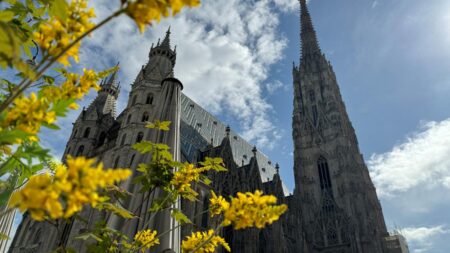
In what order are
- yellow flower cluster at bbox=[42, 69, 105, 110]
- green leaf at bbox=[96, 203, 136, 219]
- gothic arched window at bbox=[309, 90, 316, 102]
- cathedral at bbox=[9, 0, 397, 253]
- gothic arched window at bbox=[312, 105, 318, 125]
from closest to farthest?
1. yellow flower cluster at bbox=[42, 69, 105, 110]
2. green leaf at bbox=[96, 203, 136, 219]
3. cathedral at bbox=[9, 0, 397, 253]
4. gothic arched window at bbox=[312, 105, 318, 125]
5. gothic arched window at bbox=[309, 90, 316, 102]

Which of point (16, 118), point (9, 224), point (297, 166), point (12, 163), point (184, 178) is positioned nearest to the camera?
point (16, 118)

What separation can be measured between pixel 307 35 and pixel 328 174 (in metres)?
32.2

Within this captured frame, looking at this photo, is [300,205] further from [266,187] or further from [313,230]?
[266,187]

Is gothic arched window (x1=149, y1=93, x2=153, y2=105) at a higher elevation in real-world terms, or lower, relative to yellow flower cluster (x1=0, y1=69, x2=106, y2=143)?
higher

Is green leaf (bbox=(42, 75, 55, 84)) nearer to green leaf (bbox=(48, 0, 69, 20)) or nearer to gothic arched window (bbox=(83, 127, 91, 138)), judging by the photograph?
green leaf (bbox=(48, 0, 69, 20))

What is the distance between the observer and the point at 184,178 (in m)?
4.04

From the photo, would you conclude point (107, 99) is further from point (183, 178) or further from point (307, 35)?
point (307, 35)

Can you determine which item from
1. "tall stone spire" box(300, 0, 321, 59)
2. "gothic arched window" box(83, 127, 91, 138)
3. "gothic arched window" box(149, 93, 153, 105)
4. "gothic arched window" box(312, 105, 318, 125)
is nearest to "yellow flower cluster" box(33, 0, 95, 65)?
"gothic arched window" box(149, 93, 153, 105)

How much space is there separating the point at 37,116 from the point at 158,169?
1810 millimetres

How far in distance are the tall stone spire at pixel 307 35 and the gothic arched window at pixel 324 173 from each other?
23122 millimetres

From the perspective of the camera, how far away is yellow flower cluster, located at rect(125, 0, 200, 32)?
5.83 feet

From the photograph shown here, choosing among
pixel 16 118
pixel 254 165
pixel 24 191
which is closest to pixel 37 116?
pixel 16 118

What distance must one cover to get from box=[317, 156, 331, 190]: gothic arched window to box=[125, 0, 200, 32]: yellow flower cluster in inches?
1766

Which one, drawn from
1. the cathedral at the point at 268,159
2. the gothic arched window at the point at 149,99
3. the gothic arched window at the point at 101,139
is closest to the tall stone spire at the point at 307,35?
the cathedral at the point at 268,159
